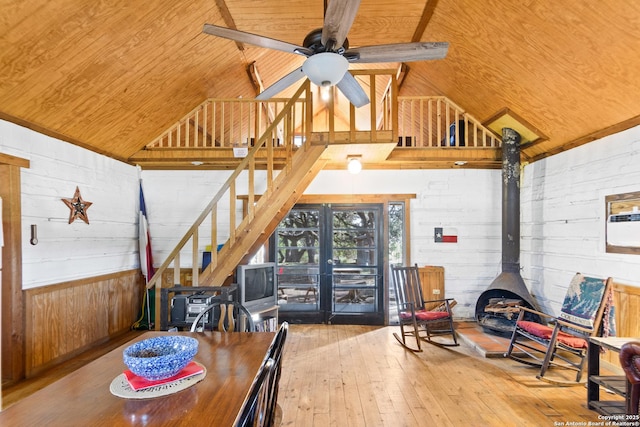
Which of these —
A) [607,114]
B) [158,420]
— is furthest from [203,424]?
[607,114]

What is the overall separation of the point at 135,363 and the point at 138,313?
176 inches

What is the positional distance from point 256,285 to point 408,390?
2.26 meters

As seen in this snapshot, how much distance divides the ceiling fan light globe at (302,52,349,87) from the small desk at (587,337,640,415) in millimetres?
2793

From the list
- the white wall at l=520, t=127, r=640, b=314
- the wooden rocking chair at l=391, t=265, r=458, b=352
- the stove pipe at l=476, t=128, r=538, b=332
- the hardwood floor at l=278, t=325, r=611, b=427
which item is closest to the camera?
the hardwood floor at l=278, t=325, r=611, b=427

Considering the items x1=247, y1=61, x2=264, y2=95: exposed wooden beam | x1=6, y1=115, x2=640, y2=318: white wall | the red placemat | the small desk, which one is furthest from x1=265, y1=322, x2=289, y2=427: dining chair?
x1=247, y1=61, x2=264, y2=95: exposed wooden beam

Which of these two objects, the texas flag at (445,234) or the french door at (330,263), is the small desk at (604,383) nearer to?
the texas flag at (445,234)

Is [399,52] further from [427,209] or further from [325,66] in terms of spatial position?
[427,209]

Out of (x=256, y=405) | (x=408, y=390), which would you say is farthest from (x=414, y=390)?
(x=256, y=405)

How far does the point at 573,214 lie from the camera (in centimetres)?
423

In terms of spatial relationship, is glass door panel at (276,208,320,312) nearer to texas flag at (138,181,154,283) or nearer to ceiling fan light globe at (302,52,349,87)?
texas flag at (138,181,154,283)

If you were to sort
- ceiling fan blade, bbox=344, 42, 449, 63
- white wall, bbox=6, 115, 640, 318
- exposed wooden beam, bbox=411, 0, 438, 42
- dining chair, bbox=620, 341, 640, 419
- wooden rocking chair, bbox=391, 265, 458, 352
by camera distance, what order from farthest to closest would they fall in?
wooden rocking chair, bbox=391, 265, 458, 352 < exposed wooden beam, bbox=411, 0, 438, 42 < white wall, bbox=6, 115, 640, 318 < ceiling fan blade, bbox=344, 42, 449, 63 < dining chair, bbox=620, 341, 640, 419

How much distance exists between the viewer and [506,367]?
3.71m

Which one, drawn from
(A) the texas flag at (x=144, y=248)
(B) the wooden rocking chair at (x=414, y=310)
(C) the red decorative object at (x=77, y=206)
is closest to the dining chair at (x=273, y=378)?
(B) the wooden rocking chair at (x=414, y=310)

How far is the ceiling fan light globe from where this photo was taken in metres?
2.23
